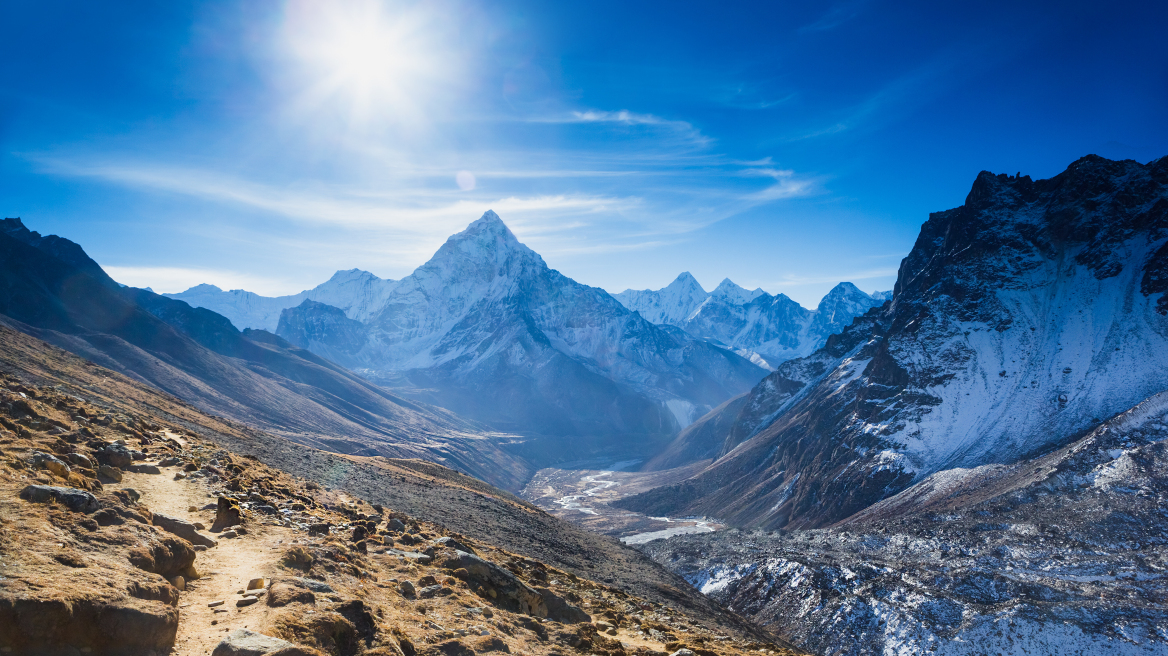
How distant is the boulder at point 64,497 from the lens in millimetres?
13742

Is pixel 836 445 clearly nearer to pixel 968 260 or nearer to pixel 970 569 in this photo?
pixel 968 260

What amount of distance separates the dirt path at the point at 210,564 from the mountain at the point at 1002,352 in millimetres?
123594

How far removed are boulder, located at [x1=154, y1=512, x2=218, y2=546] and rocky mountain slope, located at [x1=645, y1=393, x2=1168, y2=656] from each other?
62.4 meters

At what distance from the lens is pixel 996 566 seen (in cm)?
6962

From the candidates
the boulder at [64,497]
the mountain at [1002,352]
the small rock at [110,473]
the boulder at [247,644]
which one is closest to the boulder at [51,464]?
the small rock at [110,473]

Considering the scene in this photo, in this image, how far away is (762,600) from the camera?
2906 inches

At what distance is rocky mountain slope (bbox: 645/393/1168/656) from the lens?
5134 cm

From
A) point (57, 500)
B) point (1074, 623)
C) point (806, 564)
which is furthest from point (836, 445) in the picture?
point (57, 500)

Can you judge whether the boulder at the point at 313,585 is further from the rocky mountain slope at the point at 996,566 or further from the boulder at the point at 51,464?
the rocky mountain slope at the point at 996,566

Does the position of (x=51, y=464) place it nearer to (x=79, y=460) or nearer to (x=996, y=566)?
(x=79, y=460)

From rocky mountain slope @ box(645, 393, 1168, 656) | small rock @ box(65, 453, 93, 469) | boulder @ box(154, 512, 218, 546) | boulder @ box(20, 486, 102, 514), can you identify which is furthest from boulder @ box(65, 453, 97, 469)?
rocky mountain slope @ box(645, 393, 1168, 656)

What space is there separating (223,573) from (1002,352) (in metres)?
165

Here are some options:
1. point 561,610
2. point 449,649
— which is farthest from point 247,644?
point 561,610

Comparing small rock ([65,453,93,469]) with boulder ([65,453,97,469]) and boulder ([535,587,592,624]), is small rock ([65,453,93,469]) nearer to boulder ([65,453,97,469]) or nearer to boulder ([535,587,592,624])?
boulder ([65,453,97,469])
